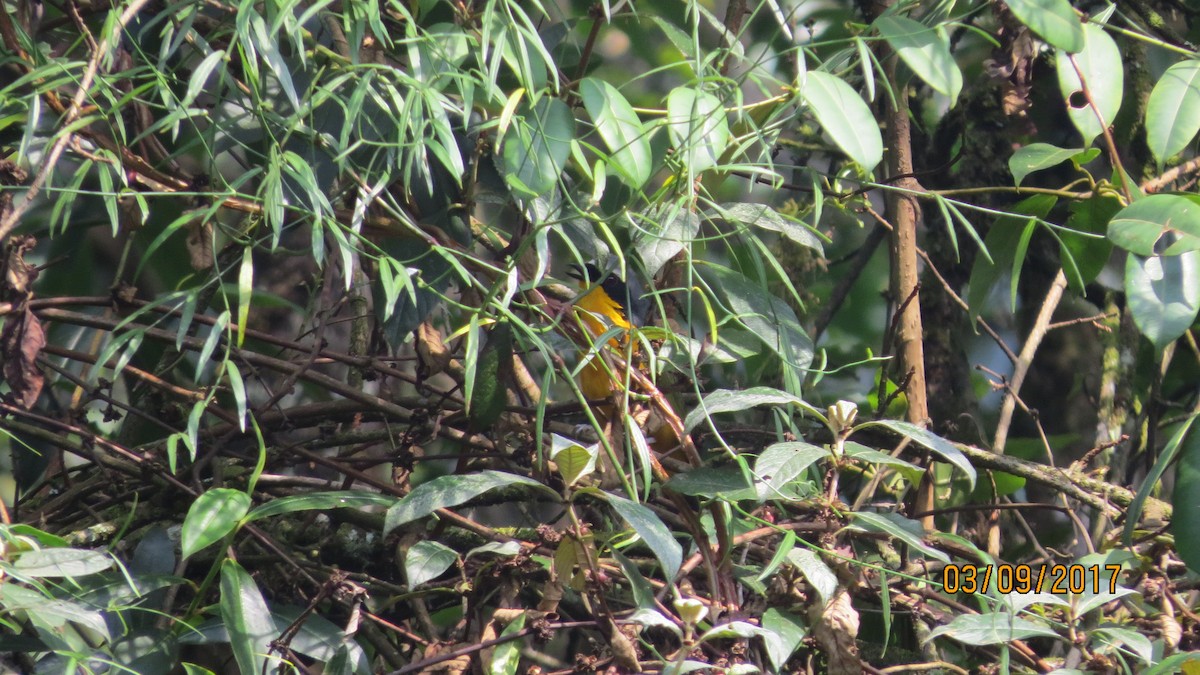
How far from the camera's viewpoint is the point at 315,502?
4.20ft

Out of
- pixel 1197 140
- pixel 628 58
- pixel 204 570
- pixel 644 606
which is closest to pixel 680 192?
pixel 644 606

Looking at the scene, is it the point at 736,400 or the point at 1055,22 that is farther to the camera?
the point at 736,400

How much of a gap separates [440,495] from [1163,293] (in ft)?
2.94

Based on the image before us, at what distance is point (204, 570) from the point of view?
67.1 inches

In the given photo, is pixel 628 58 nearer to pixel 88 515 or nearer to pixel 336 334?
pixel 336 334

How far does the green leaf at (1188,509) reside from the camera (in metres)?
1.30

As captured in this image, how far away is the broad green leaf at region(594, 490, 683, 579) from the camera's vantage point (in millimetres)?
1146

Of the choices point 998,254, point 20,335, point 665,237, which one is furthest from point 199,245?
point 998,254

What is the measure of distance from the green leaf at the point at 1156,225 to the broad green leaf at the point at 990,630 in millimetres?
465

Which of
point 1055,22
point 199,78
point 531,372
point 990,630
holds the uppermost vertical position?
point 1055,22

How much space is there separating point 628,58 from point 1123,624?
337 centimetres

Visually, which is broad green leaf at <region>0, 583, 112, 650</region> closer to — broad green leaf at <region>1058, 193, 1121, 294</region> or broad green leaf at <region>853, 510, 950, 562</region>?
broad green leaf at <region>853, 510, 950, 562</region>

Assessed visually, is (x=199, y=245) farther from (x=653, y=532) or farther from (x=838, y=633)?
(x=838, y=633)
